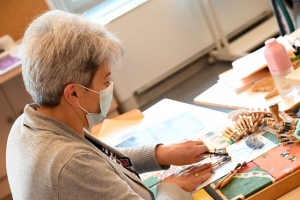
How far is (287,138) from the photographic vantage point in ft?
3.59

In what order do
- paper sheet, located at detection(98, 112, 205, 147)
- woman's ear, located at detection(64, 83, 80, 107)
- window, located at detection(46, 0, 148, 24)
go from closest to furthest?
woman's ear, located at detection(64, 83, 80, 107)
paper sheet, located at detection(98, 112, 205, 147)
window, located at detection(46, 0, 148, 24)

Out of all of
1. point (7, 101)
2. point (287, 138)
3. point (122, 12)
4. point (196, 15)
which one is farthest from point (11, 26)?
point (287, 138)

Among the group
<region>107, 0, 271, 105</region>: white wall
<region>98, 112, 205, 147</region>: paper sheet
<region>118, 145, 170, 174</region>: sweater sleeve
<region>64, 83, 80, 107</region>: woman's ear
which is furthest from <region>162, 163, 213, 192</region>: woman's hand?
<region>107, 0, 271, 105</region>: white wall

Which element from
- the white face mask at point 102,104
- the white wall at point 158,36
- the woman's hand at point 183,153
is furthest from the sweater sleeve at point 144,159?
the white wall at point 158,36

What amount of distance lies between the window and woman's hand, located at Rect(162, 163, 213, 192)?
6.68ft

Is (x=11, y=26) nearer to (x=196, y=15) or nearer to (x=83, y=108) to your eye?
(x=196, y=15)

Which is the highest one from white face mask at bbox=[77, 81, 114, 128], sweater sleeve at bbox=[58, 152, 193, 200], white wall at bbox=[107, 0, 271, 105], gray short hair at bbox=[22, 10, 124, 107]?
gray short hair at bbox=[22, 10, 124, 107]

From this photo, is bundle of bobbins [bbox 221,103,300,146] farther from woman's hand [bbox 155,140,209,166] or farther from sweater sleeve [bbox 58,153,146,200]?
sweater sleeve [bbox 58,153,146,200]

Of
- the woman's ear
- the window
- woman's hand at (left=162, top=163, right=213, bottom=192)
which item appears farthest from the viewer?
the window

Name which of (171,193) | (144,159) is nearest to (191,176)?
(171,193)

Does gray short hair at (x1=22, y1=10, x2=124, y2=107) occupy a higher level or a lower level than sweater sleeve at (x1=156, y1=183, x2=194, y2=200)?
higher

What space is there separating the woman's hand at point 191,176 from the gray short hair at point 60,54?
15.3 inches

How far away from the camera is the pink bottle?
1.31 m

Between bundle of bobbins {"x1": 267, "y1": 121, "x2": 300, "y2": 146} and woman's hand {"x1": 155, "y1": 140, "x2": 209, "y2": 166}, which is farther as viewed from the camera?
woman's hand {"x1": 155, "y1": 140, "x2": 209, "y2": 166}
